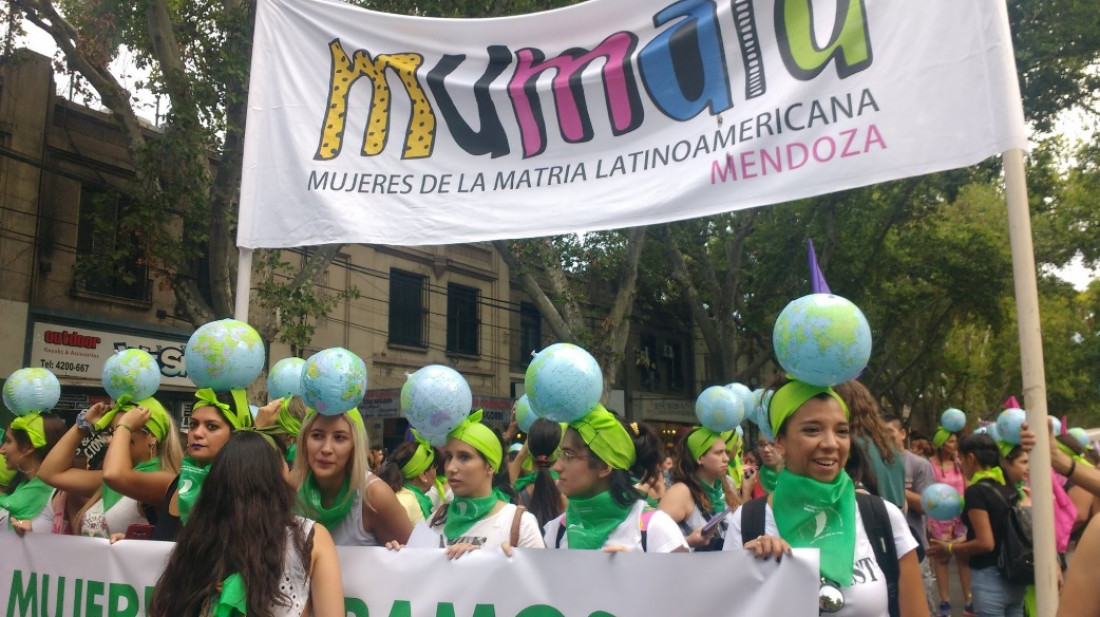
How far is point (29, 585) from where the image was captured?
3787 mm

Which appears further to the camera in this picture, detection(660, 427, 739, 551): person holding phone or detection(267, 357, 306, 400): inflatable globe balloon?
detection(267, 357, 306, 400): inflatable globe balloon

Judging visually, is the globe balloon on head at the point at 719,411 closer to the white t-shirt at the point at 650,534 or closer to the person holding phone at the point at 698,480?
the person holding phone at the point at 698,480

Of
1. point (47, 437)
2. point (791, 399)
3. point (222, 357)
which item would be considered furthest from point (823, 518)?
point (47, 437)

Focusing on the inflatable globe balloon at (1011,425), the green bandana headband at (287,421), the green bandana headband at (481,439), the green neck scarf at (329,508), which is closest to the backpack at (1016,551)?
the inflatable globe balloon at (1011,425)

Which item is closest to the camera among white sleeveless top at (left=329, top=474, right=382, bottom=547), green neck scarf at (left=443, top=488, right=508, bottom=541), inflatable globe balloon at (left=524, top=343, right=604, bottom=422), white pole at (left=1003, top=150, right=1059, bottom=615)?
white pole at (left=1003, top=150, right=1059, bottom=615)

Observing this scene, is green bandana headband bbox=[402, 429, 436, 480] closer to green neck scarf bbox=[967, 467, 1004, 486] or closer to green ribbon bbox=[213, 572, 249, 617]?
green ribbon bbox=[213, 572, 249, 617]

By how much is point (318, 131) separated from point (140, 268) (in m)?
11.7

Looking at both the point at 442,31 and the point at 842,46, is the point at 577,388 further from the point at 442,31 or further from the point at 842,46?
the point at 442,31

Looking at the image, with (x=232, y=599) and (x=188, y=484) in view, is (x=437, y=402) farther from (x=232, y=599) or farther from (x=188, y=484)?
(x=232, y=599)

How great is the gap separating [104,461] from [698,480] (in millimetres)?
2923

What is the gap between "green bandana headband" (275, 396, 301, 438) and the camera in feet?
14.2

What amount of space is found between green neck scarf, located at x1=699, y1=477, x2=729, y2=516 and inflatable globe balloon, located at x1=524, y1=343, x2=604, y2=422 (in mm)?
1998

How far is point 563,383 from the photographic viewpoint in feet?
10.5

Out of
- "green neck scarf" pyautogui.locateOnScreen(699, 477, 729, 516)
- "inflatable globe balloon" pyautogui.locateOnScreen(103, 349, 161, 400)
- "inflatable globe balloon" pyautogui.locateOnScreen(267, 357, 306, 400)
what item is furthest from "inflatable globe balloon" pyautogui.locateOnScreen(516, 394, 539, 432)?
"inflatable globe balloon" pyautogui.locateOnScreen(103, 349, 161, 400)
